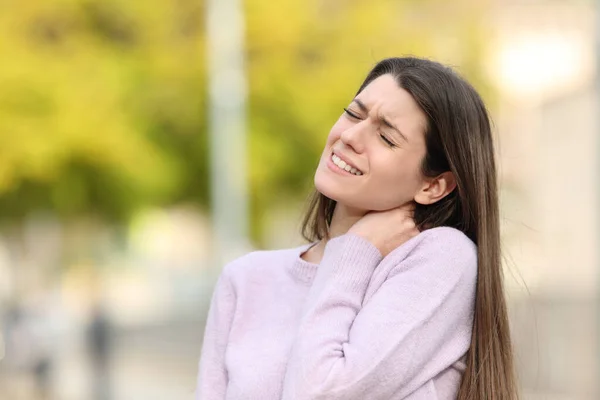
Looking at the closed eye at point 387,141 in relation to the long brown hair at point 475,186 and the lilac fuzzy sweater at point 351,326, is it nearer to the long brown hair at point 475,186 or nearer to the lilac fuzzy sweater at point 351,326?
the long brown hair at point 475,186

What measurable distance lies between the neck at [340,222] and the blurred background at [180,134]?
10521 mm

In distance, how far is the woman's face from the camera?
2.69 meters

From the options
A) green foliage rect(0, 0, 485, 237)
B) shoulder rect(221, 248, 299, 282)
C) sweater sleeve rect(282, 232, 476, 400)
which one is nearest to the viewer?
sweater sleeve rect(282, 232, 476, 400)

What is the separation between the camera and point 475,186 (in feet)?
8.91

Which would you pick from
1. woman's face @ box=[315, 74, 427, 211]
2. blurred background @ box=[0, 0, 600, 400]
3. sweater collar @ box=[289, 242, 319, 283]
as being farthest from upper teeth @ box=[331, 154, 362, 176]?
blurred background @ box=[0, 0, 600, 400]

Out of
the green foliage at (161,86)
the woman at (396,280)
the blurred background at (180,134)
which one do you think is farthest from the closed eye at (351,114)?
the green foliage at (161,86)

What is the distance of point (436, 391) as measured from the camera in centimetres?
264

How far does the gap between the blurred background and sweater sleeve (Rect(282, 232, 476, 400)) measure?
424 inches

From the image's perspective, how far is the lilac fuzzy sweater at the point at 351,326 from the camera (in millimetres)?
2520

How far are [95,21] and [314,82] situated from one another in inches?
148

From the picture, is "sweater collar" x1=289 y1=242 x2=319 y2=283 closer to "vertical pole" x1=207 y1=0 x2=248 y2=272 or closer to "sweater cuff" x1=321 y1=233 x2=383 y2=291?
"sweater cuff" x1=321 y1=233 x2=383 y2=291

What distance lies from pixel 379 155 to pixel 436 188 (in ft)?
0.55

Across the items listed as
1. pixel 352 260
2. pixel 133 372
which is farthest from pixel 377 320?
pixel 133 372

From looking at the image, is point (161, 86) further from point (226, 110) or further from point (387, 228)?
point (387, 228)
